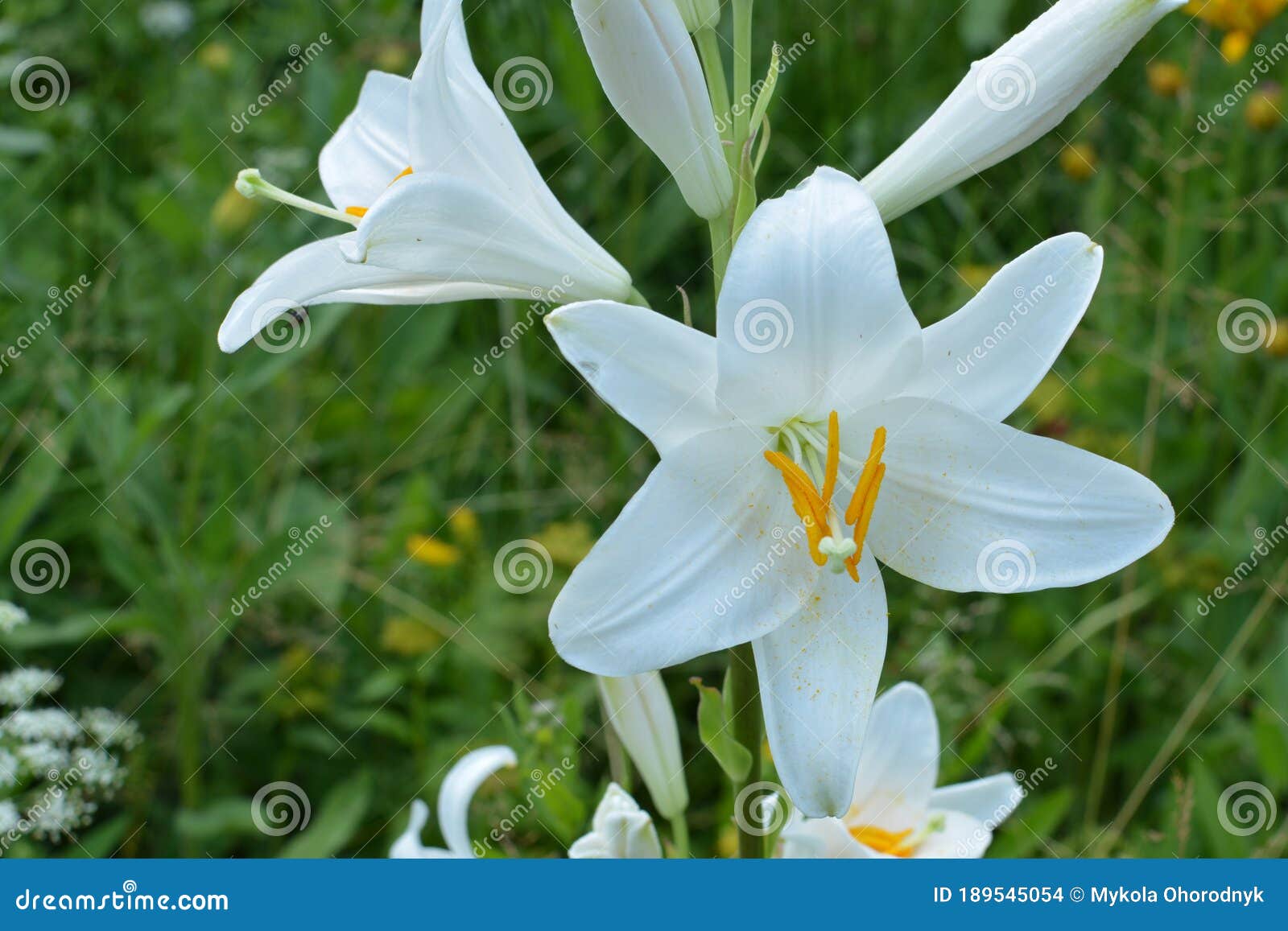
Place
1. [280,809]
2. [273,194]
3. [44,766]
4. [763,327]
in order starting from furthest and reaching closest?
[280,809] → [44,766] → [273,194] → [763,327]

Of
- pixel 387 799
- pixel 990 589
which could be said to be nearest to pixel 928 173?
pixel 990 589

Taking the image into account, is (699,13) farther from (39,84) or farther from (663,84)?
(39,84)

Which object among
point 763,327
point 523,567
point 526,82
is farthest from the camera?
point 526,82

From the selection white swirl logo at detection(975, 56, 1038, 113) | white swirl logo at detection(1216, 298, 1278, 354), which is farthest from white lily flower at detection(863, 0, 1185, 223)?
white swirl logo at detection(1216, 298, 1278, 354)

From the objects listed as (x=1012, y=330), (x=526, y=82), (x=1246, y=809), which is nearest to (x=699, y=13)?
(x=1012, y=330)

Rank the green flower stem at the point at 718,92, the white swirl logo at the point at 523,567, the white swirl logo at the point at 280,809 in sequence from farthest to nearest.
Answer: the white swirl logo at the point at 523,567
the white swirl logo at the point at 280,809
the green flower stem at the point at 718,92

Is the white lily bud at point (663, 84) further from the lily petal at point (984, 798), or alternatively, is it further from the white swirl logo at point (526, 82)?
the white swirl logo at point (526, 82)

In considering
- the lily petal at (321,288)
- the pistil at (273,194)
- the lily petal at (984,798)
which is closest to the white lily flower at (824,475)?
the lily petal at (321,288)

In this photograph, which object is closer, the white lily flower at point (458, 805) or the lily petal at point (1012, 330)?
the lily petal at point (1012, 330)
